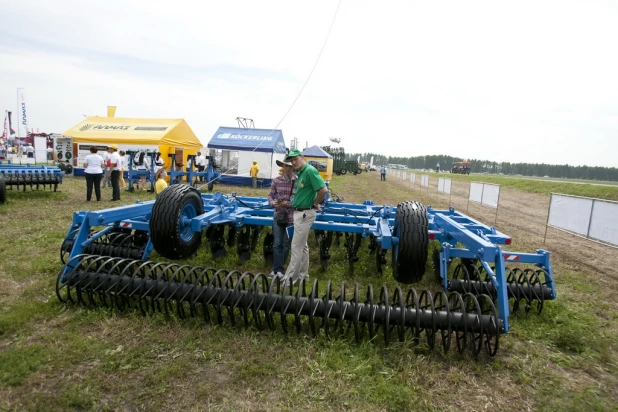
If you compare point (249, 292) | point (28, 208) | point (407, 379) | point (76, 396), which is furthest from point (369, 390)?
point (28, 208)

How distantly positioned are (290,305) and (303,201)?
56.8 inches

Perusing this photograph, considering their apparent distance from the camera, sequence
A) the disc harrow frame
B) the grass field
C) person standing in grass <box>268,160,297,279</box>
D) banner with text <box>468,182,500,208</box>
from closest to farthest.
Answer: the grass field, the disc harrow frame, person standing in grass <box>268,160,297,279</box>, banner with text <box>468,182,500,208</box>

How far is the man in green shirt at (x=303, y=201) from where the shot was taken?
4168 millimetres

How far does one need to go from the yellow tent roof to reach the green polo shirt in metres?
14.3

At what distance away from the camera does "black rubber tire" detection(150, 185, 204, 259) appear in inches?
167

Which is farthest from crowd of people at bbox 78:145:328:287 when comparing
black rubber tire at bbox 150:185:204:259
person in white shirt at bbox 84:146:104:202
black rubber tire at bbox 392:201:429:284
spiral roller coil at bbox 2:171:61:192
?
spiral roller coil at bbox 2:171:61:192

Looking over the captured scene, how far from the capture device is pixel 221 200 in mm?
5766

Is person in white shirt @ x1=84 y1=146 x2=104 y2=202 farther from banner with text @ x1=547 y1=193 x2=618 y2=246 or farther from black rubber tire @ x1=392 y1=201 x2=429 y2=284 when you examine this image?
banner with text @ x1=547 y1=193 x2=618 y2=246

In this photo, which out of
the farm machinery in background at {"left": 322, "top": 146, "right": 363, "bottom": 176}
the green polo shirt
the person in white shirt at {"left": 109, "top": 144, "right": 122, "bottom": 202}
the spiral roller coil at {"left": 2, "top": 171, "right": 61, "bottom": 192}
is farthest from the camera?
the farm machinery in background at {"left": 322, "top": 146, "right": 363, "bottom": 176}

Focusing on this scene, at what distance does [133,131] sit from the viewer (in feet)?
58.6

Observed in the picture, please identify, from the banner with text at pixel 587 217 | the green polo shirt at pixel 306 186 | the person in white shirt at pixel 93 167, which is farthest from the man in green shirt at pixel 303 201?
the person in white shirt at pixel 93 167

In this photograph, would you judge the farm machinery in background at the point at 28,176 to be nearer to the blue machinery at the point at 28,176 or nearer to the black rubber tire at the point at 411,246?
the blue machinery at the point at 28,176

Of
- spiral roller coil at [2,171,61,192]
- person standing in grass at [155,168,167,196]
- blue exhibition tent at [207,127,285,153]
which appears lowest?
spiral roller coil at [2,171,61,192]

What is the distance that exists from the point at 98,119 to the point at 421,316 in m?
21.2
